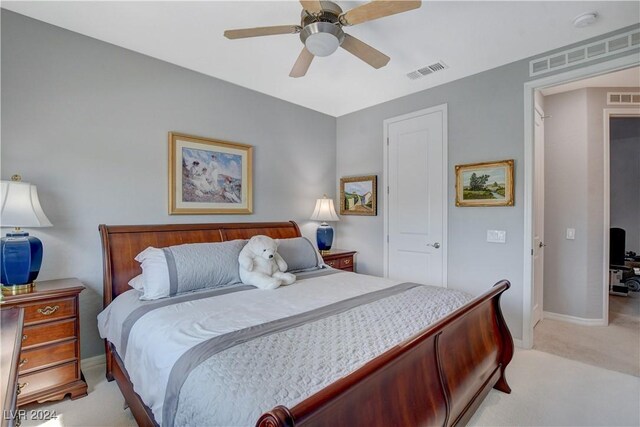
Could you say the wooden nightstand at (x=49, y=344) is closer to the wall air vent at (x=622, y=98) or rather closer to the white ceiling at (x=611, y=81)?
the white ceiling at (x=611, y=81)

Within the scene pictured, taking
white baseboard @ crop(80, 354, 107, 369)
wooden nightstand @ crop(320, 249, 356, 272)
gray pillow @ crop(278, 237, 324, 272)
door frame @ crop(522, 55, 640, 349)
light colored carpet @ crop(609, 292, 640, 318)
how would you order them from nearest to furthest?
white baseboard @ crop(80, 354, 107, 369), door frame @ crop(522, 55, 640, 349), gray pillow @ crop(278, 237, 324, 272), wooden nightstand @ crop(320, 249, 356, 272), light colored carpet @ crop(609, 292, 640, 318)

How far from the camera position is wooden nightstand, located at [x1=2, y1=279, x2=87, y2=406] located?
6.45 feet

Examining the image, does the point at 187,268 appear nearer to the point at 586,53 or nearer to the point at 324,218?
the point at 324,218

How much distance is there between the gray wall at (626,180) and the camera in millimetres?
4988

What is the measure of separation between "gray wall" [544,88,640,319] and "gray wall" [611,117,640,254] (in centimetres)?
206

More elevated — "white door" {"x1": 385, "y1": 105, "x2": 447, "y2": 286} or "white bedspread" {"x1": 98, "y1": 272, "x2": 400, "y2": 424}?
"white door" {"x1": 385, "y1": 105, "x2": 447, "y2": 286}

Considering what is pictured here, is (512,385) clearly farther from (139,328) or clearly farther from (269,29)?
(269,29)

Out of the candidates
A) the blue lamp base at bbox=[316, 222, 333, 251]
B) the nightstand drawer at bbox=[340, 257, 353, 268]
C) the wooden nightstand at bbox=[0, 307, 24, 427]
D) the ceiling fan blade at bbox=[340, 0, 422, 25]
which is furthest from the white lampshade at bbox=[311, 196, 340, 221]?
the wooden nightstand at bbox=[0, 307, 24, 427]

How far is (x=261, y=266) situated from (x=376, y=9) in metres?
1.99

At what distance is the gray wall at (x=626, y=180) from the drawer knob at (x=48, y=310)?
7.39m

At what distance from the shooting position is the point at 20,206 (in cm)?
204

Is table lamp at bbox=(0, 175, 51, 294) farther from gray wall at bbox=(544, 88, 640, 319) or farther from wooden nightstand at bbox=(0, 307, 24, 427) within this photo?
gray wall at bbox=(544, 88, 640, 319)

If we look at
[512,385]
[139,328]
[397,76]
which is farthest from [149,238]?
[512,385]

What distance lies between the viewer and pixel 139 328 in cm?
171
